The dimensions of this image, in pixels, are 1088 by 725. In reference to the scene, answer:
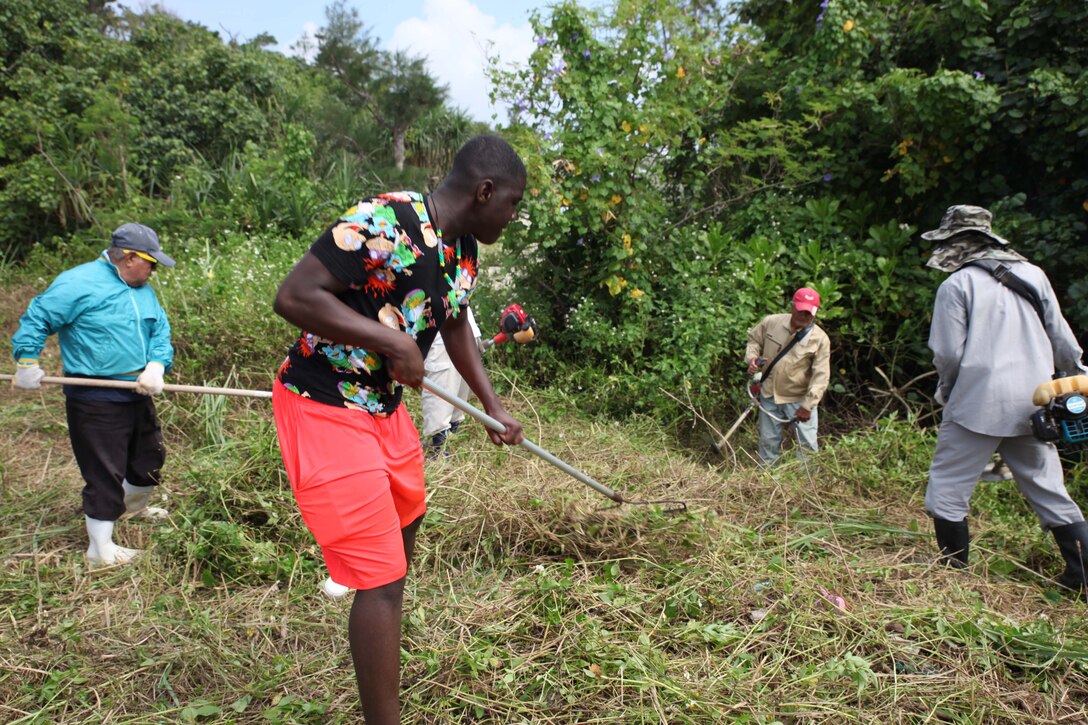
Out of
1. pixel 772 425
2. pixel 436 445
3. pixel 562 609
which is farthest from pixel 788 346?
→ pixel 562 609

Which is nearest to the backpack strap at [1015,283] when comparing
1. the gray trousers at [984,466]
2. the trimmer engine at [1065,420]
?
the trimmer engine at [1065,420]

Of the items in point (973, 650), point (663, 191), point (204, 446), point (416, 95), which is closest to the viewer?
point (973, 650)

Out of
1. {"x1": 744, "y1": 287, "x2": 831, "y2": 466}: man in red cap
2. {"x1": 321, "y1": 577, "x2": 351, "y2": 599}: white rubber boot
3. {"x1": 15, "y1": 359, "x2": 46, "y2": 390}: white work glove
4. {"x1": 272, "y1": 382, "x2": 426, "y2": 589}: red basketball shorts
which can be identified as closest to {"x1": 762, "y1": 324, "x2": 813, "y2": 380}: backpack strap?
{"x1": 744, "y1": 287, "x2": 831, "y2": 466}: man in red cap

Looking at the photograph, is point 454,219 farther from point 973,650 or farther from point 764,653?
point 973,650

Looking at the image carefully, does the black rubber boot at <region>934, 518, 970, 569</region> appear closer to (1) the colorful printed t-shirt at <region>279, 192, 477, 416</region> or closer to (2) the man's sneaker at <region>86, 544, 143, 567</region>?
(1) the colorful printed t-shirt at <region>279, 192, 477, 416</region>

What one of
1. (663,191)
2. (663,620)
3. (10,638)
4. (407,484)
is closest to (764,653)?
(663,620)

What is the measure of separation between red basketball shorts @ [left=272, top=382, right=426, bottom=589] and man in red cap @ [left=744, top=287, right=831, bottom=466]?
3654 mm

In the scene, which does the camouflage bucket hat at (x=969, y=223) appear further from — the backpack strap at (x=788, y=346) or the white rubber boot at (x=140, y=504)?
the white rubber boot at (x=140, y=504)

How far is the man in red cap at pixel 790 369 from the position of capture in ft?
16.8

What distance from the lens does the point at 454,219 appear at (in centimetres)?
209

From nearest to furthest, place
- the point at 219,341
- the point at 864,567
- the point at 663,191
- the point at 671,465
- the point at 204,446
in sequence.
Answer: the point at 864,567
the point at 671,465
the point at 204,446
the point at 219,341
the point at 663,191

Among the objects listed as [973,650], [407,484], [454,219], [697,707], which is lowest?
[697,707]

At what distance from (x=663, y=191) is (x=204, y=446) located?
4.58 meters

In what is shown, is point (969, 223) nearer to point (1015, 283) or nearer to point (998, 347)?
point (1015, 283)
